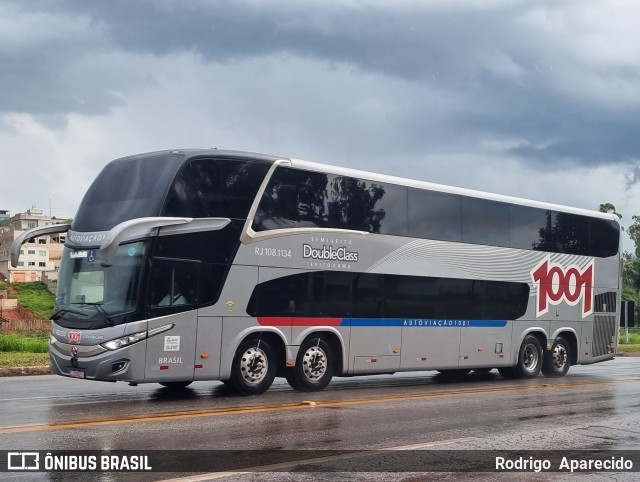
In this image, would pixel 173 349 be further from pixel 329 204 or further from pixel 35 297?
pixel 35 297

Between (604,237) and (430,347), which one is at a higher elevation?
(604,237)

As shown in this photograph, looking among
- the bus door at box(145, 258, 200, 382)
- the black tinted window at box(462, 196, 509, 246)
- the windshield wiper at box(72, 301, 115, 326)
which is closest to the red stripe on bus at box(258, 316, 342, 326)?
the bus door at box(145, 258, 200, 382)

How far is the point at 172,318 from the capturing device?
1488 centimetres

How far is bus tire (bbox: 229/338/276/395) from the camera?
15922 millimetres

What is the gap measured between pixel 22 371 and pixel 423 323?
9549 mm

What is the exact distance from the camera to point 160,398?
1546 centimetres

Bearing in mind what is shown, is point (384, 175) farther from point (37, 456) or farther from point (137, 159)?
point (37, 456)

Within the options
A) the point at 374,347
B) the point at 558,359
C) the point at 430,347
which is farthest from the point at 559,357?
the point at 374,347

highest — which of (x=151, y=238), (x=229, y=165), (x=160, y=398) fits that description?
(x=229, y=165)

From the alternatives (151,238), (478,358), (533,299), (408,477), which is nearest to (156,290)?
(151,238)

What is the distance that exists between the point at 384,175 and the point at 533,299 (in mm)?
5830

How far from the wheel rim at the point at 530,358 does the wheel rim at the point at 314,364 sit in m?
6.90

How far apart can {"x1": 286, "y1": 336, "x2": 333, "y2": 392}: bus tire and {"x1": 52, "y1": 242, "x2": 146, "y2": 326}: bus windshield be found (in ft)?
12.2

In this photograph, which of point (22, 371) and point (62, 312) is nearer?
point (62, 312)
